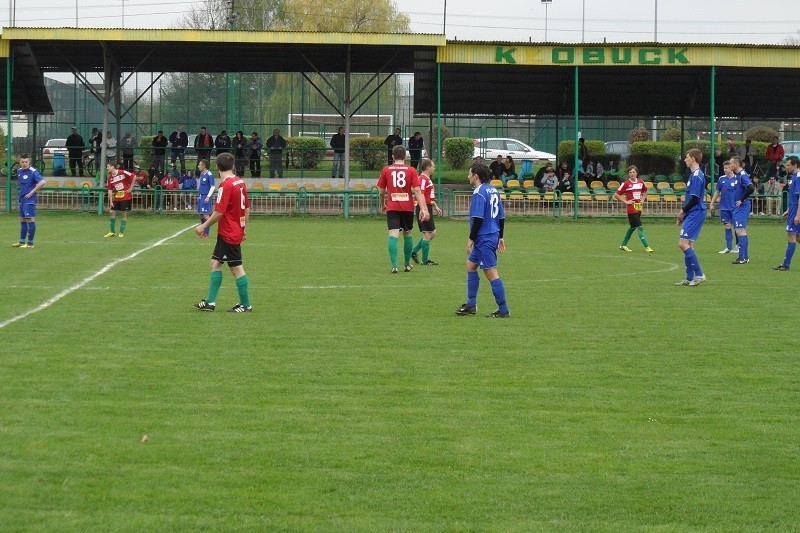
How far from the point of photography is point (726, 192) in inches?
821

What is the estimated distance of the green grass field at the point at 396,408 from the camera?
576 centimetres

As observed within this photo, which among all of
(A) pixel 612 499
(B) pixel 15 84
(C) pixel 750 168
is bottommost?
(A) pixel 612 499

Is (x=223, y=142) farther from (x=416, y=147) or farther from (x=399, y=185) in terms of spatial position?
(x=399, y=185)

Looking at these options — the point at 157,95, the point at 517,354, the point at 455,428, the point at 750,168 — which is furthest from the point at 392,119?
the point at 455,428

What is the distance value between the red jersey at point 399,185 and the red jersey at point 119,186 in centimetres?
913

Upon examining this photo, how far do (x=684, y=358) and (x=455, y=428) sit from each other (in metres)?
3.48

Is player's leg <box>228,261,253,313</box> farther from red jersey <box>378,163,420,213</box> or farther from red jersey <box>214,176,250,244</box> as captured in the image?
red jersey <box>378,163,420,213</box>

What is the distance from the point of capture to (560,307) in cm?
1334

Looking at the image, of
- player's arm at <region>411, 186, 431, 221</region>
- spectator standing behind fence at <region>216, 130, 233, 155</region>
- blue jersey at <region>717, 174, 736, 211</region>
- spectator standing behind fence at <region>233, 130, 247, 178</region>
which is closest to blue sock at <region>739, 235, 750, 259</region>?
blue jersey at <region>717, 174, 736, 211</region>

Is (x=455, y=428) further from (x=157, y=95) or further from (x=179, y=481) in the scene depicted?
(x=157, y=95)

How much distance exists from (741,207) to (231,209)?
11344 millimetres

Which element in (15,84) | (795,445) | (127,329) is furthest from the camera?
(15,84)

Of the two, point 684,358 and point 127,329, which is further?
point 127,329

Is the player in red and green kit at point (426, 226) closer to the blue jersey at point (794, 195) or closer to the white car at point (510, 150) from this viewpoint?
the blue jersey at point (794, 195)
